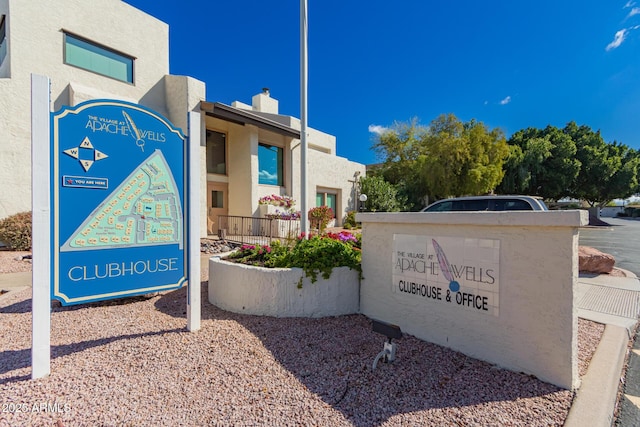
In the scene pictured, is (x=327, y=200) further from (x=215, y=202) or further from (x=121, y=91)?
(x=121, y=91)

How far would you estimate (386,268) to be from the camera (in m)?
3.92

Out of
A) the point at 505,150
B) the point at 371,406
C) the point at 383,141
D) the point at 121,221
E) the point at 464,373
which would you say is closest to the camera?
the point at 371,406

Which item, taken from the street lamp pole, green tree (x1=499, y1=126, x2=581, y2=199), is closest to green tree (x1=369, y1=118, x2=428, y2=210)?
green tree (x1=499, y1=126, x2=581, y2=199)

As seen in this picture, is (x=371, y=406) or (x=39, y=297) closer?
(x=371, y=406)

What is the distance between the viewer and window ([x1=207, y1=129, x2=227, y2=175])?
42.3ft

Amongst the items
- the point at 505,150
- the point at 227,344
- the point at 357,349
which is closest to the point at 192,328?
the point at 227,344

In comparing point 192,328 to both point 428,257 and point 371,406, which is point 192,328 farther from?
point 428,257

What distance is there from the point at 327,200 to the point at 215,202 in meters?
7.21

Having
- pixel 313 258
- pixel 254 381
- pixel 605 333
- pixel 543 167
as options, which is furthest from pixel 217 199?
pixel 543 167

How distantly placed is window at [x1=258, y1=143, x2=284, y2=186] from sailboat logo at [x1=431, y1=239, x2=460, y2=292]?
11085 mm

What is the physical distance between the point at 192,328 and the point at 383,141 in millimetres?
24357

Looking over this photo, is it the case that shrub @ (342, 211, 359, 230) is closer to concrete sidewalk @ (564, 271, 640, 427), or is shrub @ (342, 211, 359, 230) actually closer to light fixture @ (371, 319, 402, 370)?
concrete sidewalk @ (564, 271, 640, 427)

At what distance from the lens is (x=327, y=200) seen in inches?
711

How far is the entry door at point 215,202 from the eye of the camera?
41.9 ft
